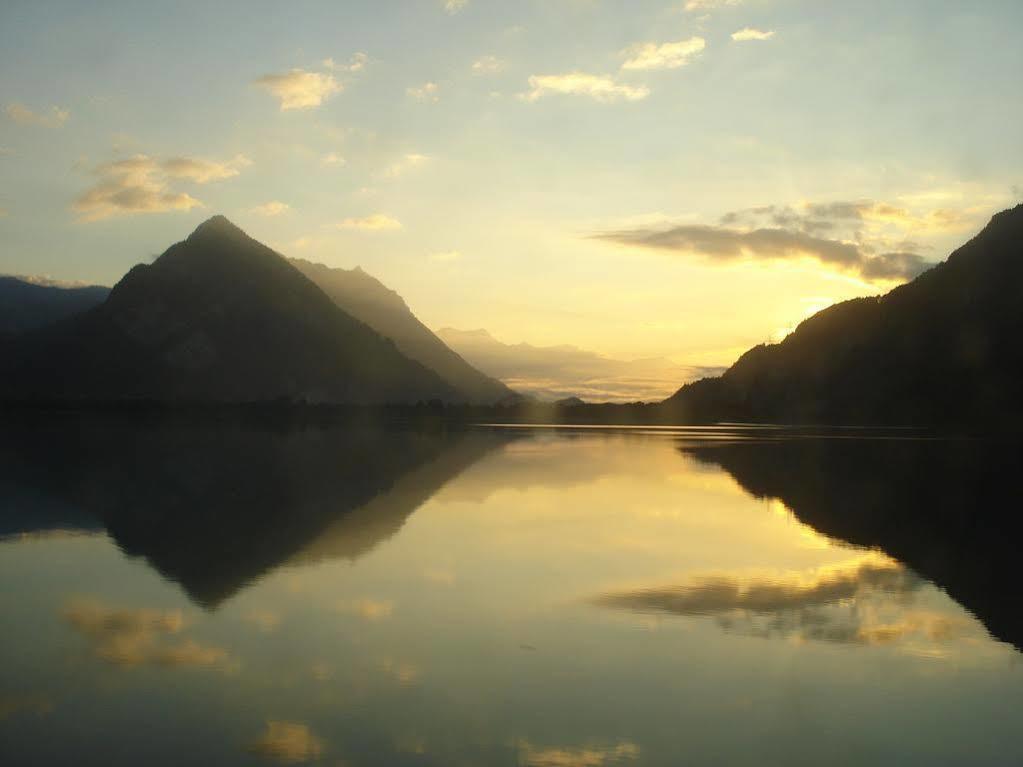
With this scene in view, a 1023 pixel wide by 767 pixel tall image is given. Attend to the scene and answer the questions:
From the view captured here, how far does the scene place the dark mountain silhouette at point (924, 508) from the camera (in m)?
23.7

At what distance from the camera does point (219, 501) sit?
36.0m

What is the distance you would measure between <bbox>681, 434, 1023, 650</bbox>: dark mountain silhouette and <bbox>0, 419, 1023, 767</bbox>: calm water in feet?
0.79

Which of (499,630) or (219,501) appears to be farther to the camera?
(219,501)

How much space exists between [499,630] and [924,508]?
28164 millimetres

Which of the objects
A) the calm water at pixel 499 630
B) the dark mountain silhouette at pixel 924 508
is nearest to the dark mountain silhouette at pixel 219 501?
the calm water at pixel 499 630

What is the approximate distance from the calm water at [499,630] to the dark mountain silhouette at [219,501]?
223 millimetres

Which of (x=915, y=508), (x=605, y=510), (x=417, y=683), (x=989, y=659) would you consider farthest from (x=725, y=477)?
(x=417, y=683)

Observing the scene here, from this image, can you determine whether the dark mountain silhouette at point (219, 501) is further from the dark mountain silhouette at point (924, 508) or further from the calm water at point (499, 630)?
the dark mountain silhouette at point (924, 508)

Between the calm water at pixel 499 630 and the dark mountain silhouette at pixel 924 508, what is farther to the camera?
the dark mountain silhouette at pixel 924 508

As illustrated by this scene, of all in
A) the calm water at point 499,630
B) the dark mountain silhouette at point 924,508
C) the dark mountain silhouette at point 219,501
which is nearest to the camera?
the calm water at point 499,630

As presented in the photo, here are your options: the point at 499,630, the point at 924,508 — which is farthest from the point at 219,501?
the point at 924,508

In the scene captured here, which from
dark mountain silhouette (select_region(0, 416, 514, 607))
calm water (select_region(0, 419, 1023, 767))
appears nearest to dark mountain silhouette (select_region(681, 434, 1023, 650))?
calm water (select_region(0, 419, 1023, 767))

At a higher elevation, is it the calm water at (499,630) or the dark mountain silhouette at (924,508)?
the dark mountain silhouette at (924,508)

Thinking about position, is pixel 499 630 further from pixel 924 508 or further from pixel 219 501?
pixel 924 508
